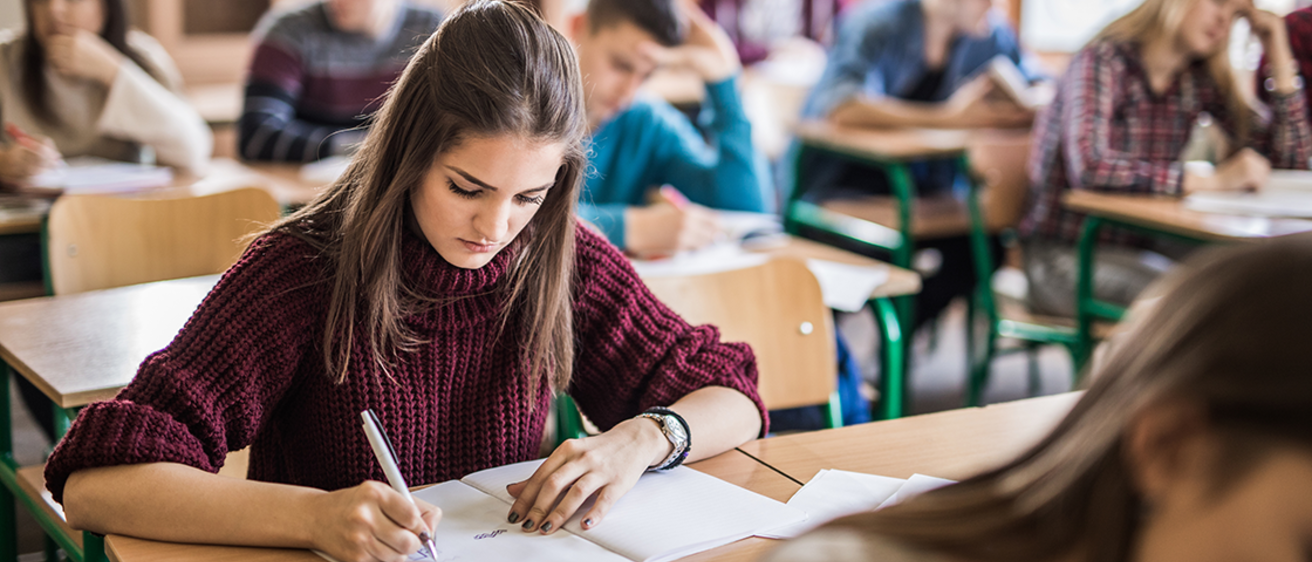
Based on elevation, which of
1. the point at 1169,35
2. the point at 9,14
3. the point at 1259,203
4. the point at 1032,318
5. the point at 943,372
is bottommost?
the point at 943,372

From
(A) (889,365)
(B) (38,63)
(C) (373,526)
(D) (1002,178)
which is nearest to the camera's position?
(C) (373,526)

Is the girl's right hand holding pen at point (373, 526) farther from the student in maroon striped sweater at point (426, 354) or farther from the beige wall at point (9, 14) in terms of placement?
the beige wall at point (9, 14)

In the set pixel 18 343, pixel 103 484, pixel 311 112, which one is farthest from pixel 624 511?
pixel 311 112

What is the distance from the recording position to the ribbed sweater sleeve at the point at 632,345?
4.22ft

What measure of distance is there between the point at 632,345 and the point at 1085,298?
1.67m

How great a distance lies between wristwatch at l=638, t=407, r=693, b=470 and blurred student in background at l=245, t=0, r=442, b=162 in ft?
6.67

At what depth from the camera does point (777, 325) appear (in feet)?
5.39

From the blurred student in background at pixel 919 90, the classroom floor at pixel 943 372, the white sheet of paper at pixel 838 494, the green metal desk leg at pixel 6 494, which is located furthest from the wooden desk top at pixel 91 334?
the blurred student in background at pixel 919 90

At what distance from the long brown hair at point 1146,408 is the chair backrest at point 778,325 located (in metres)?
1.02

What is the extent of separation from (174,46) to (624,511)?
3520 millimetres

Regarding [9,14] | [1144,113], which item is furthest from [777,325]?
[9,14]

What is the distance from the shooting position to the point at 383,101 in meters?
1.16

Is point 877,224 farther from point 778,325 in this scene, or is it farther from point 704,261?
→ point 778,325

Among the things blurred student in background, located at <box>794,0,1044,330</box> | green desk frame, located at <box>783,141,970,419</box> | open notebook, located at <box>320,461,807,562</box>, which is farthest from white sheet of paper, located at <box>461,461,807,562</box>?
blurred student in background, located at <box>794,0,1044,330</box>
